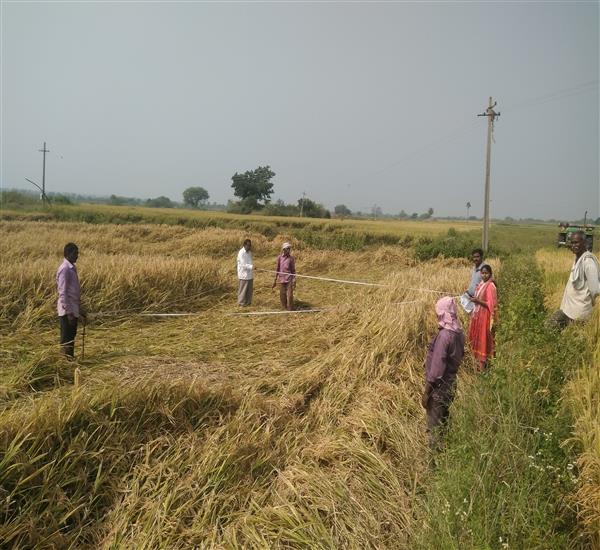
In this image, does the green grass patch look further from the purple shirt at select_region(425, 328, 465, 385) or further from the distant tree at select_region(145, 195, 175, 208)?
the distant tree at select_region(145, 195, 175, 208)

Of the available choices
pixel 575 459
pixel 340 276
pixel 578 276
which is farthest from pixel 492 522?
pixel 340 276

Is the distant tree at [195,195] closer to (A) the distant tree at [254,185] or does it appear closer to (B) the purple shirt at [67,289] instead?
(A) the distant tree at [254,185]

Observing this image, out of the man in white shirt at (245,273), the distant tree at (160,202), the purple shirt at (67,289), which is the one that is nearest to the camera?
the purple shirt at (67,289)

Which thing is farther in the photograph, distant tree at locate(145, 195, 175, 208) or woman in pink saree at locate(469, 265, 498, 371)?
distant tree at locate(145, 195, 175, 208)

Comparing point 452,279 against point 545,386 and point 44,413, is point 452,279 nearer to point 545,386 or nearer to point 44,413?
point 545,386

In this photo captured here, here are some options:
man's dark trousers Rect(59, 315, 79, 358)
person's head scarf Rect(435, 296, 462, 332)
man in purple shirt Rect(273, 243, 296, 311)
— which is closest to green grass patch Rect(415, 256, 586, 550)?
person's head scarf Rect(435, 296, 462, 332)

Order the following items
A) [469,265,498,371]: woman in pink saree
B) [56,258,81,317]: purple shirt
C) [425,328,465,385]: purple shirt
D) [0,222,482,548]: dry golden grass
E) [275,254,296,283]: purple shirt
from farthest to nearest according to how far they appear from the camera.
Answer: [275,254,296,283]: purple shirt < [56,258,81,317]: purple shirt < [469,265,498,371]: woman in pink saree < [425,328,465,385]: purple shirt < [0,222,482,548]: dry golden grass

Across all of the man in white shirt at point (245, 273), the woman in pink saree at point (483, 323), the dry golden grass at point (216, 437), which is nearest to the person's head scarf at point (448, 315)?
the dry golden grass at point (216, 437)

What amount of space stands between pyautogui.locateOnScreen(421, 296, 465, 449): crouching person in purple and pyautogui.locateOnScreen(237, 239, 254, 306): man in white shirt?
5.56m

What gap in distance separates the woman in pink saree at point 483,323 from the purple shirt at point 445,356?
1.56 metres

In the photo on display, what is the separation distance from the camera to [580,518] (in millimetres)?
2516

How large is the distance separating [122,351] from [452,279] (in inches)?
249

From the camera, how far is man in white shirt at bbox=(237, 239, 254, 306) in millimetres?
8688

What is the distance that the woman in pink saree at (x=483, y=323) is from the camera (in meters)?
5.11
